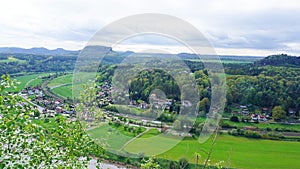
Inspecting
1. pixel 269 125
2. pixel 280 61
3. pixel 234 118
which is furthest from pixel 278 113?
pixel 280 61

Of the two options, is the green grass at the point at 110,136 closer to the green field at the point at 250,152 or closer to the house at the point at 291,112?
the green field at the point at 250,152

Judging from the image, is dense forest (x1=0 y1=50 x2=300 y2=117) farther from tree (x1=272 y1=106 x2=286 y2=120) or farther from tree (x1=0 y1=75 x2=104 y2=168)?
tree (x1=0 y1=75 x2=104 y2=168)

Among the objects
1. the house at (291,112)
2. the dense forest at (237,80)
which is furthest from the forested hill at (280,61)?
the house at (291,112)

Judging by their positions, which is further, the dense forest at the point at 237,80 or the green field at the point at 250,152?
the green field at the point at 250,152

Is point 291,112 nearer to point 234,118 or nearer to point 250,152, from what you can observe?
point 234,118

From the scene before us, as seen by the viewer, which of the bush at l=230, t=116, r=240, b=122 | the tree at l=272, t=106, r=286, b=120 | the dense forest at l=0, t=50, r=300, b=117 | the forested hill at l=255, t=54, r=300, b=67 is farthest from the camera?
the forested hill at l=255, t=54, r=300, b=67

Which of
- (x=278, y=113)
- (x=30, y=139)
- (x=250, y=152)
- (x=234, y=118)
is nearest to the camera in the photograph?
(x=30, y=139)

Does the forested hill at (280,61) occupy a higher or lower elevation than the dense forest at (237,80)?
higher

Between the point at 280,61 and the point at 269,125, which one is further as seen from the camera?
the point at 280,61

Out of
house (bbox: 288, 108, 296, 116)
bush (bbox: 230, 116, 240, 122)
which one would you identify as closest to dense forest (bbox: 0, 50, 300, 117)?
house (bbox: 288, 108, 296, 116)
